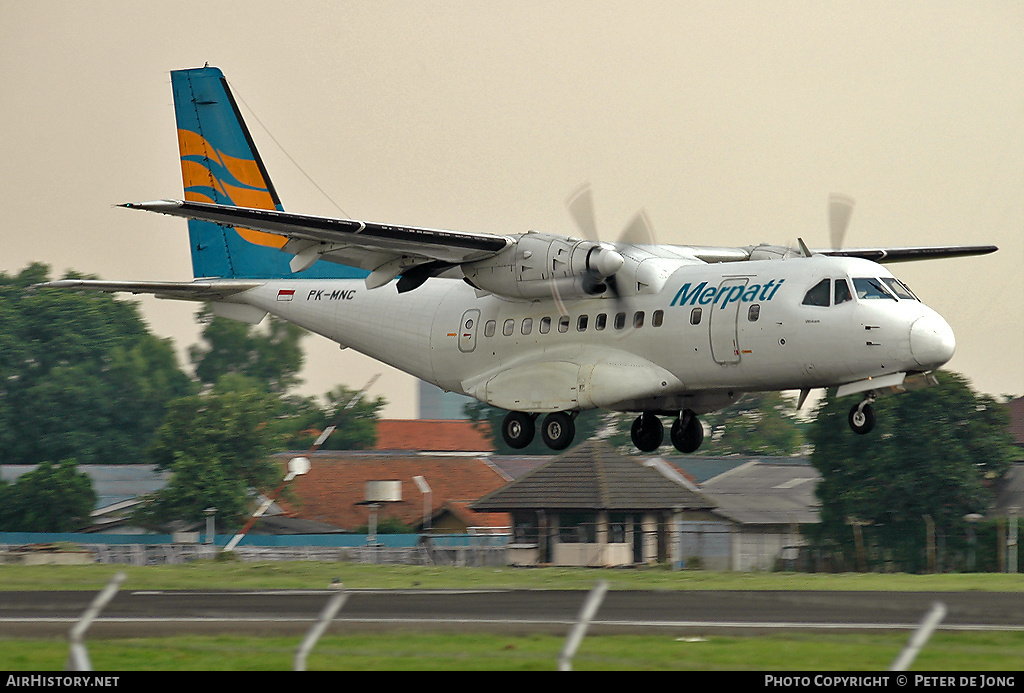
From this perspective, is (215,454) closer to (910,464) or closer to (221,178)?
(221,178)

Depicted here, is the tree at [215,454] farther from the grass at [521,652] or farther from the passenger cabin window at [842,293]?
the grass at [521,652]

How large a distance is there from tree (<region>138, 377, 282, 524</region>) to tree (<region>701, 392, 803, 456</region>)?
88.6 ft

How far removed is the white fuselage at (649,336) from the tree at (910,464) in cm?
1938

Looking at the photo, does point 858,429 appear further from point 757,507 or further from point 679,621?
point 757,507

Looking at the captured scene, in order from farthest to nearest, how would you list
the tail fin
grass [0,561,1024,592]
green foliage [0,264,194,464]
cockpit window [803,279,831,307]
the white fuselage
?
1. green foliage [0,264,194,464]
2. the tail fin
3. grass [0,561,1024,592]
4. cockpit window [803,279,831,307]
5. the white fuselage

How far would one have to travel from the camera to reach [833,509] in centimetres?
4356

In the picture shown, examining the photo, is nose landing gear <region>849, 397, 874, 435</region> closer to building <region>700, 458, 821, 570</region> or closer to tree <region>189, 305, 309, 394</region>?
building <region>700, 458, 821, 570</region>

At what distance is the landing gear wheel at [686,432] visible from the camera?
25.4 m

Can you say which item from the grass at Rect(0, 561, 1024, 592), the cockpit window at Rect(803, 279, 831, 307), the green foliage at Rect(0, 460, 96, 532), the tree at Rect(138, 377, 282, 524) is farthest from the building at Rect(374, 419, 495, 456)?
the cockpit window at Rect(803, 279, 831, 307)

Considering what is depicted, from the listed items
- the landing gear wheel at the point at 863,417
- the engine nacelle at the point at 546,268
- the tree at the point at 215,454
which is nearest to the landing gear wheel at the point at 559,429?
the engine nacelle at the point at 546,268

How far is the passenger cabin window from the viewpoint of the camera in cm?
2095

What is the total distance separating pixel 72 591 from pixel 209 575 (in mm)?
4390

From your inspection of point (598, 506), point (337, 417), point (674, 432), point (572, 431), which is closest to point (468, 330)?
point (572, 431)
